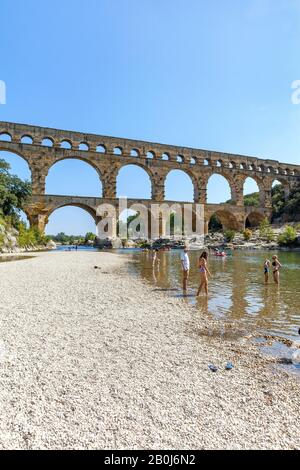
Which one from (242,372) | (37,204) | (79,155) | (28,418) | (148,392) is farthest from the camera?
(79,155)

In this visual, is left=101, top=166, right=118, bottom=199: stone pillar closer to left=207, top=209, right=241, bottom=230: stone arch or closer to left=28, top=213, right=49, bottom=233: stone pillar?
left=28, top=213, right=49, bottom=233: stone pillar

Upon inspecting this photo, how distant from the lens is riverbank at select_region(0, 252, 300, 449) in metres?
2.51

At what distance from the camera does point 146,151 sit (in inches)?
1844

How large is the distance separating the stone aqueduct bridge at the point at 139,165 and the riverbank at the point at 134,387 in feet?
114

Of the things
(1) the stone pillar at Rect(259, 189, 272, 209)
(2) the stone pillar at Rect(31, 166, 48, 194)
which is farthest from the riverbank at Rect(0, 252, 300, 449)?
(1) the stone pillar at Rect(259, 189, 272, 209)

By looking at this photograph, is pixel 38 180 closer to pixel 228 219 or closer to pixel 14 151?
pixel 14 151

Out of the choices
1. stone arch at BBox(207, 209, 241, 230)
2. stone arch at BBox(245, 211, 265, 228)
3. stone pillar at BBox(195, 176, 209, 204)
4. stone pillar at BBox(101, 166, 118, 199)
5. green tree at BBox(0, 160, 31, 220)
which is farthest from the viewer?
stone arch at BBox(245, 211, 265, 228)

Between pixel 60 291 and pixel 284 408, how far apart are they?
7381mm

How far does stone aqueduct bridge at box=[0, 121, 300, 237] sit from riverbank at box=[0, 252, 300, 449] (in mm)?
34598

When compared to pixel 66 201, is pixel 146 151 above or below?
above

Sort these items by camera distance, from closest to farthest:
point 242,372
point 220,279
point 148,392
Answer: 1. point 148,392
2. point 242,372
3. point 220,279

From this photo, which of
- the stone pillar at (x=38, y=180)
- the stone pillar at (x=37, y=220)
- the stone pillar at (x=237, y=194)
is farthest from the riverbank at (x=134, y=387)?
the stone pillar at (x=237, y=194)
